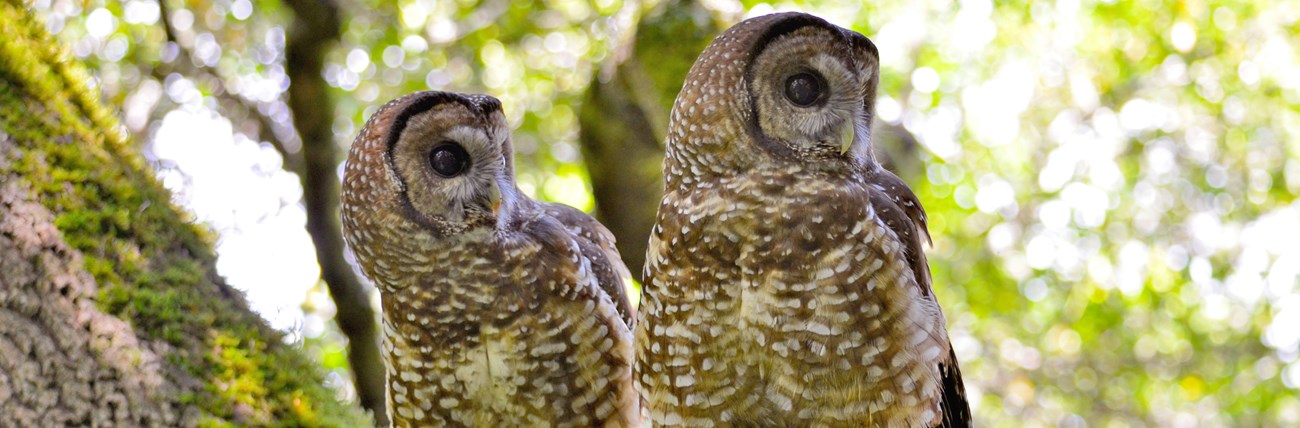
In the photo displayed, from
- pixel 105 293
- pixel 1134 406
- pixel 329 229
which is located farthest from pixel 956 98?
pixel 105 293

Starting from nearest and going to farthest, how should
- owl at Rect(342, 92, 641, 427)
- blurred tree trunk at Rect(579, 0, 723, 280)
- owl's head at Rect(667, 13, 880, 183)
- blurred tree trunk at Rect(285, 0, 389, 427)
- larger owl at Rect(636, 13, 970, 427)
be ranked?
larger owl at Rect(636, 13, 970, 427), owl's head at Rect(667, 13, 880, 183), owl at Rect(342, 92, 641, 427), blurred tree trunk at Rect(579, 0, 723, 280), blurred tree trunk at Rect(285, 0, 389, 427)

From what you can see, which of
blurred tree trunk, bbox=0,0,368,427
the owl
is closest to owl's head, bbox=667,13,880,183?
the owl

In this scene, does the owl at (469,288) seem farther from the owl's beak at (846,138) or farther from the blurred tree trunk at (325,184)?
the blurred tree trunk at (325,184)

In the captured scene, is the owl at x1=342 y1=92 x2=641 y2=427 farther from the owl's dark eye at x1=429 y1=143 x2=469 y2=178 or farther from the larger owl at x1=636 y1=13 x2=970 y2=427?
the larger owl at x1=636 y1=13 x2=970 y2=427

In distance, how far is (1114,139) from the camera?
389 inches

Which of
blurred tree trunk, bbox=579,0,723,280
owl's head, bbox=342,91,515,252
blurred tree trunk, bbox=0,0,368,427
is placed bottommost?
blurred tree trunk, bbox=0,0,368,427

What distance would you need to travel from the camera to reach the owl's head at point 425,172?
2590 mm

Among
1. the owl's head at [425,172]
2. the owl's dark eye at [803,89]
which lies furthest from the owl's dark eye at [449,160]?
the owl's dark eye at [803,89]

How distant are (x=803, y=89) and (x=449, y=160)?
980 millimetres

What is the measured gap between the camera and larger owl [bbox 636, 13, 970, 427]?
2.11 meters

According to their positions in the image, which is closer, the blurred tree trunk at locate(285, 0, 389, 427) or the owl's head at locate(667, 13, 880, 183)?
the owl's head at locate(667, 13, 880, 183)

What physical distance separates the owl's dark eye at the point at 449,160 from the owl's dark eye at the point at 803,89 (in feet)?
3.01

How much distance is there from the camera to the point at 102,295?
242 cm

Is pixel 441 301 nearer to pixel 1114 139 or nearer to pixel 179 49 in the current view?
pixel 179 49
